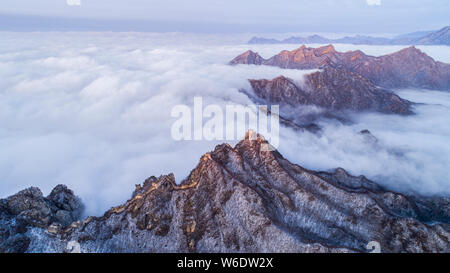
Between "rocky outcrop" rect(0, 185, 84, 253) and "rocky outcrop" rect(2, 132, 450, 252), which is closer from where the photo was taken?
"rocky outcrop" rect(0, 185, 84, 253)

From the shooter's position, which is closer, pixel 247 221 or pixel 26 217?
pixel 26 217

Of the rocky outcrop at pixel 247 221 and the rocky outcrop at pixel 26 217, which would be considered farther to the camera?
the rocky outcrop at pixel 247 221

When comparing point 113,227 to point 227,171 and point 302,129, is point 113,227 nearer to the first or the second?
point 227,171

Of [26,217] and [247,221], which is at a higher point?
Result: [26,217]
